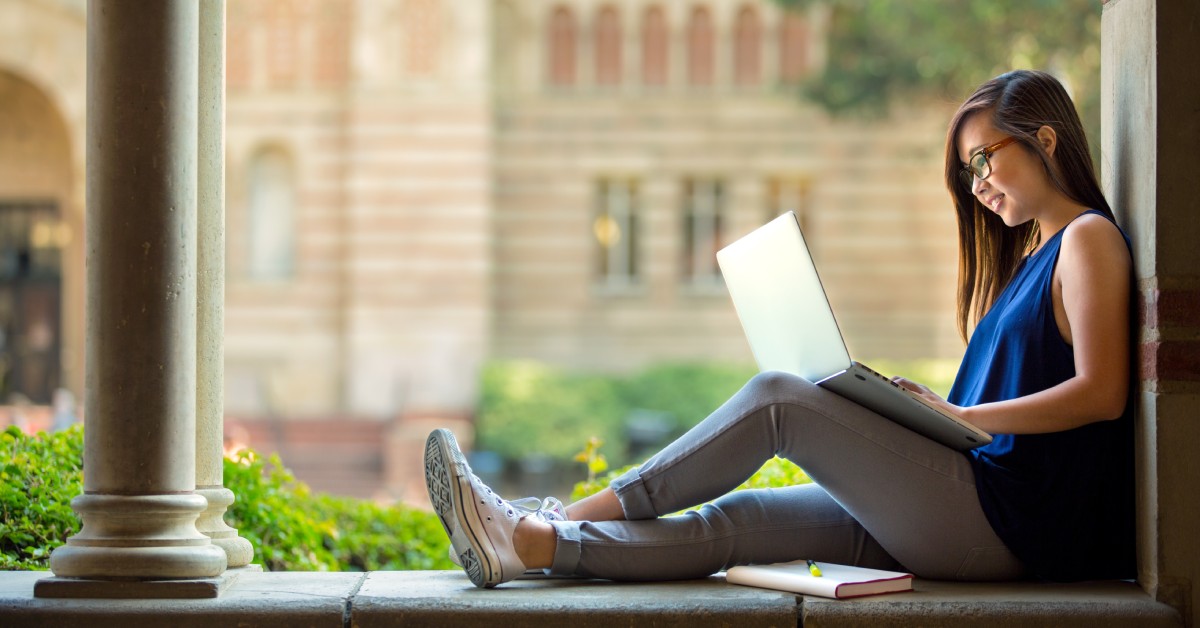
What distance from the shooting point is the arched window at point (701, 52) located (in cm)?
2020

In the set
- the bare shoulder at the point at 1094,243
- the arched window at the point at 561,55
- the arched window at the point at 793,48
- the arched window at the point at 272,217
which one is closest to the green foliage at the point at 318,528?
the bare shoulder at the point at 1094,243

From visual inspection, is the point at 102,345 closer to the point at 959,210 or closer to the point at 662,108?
the point at 959,210

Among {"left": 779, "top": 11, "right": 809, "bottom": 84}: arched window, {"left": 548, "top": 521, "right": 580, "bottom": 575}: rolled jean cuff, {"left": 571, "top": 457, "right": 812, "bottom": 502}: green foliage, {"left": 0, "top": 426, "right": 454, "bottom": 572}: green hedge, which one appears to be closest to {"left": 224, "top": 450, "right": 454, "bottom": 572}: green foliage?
{"left": 0, "top": 426, "right": 454, "bottom": 572}: green hedge

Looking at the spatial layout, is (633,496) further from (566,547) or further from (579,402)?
(579,402)

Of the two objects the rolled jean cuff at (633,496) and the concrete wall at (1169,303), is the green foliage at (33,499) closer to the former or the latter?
the rolled jean cuff at (633,496)

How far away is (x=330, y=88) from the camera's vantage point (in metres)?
19.8

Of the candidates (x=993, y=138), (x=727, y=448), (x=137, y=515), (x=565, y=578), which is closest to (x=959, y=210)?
(x=993, y=138)

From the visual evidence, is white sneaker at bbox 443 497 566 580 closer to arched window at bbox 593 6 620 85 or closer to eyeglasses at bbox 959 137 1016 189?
eyeglasses at bbox 959 137 1016 189

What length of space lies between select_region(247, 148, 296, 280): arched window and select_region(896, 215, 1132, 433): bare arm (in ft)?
59.4

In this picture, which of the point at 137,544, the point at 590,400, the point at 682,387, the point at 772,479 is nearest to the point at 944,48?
the point at 682,387

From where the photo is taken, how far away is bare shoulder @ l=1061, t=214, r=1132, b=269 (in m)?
2.86

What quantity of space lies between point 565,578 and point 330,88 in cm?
1757

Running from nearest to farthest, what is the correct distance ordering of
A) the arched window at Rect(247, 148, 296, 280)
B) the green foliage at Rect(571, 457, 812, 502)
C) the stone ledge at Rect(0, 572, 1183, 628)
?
the stone ledge at Rect(0, 572, 1183, 628) → the green foliage at Rect(571, 457, 812, 502) → the arched window at Rect(247, 148, 296, 280)

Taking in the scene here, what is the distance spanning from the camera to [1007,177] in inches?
120
